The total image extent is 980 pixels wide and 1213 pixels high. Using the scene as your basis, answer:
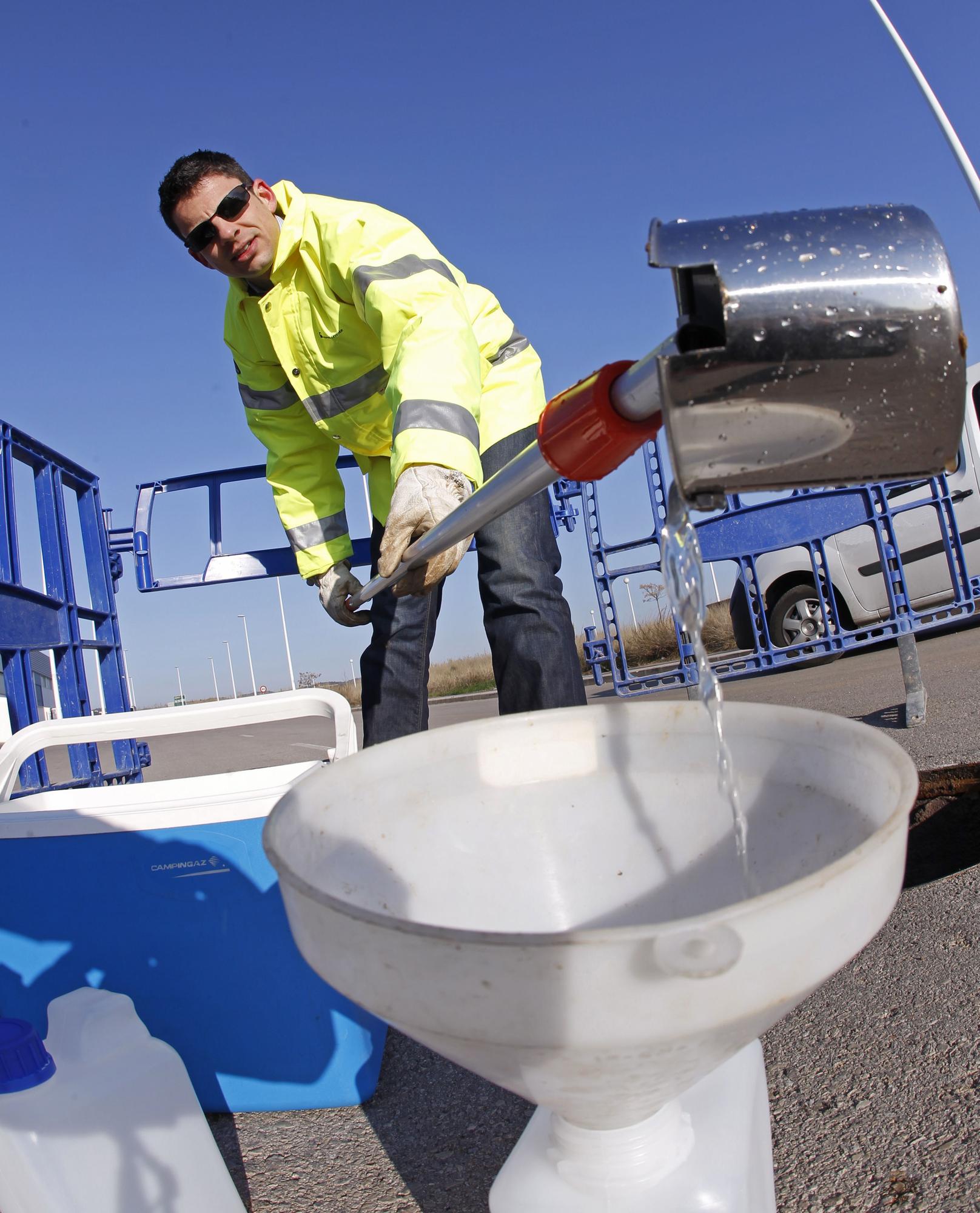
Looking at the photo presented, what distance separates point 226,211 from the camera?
221cm

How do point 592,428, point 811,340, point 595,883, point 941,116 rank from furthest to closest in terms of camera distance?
point 941,116 < point 595,883 < point 592,428 < point 811,340

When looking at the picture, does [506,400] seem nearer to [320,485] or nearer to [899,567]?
[320,485]

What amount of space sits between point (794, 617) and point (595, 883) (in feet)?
19.6

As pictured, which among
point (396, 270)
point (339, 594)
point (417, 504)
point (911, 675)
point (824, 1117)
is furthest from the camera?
point (911, 675)

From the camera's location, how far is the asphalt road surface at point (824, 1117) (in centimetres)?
105

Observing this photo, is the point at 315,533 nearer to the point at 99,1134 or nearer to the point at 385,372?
the point at 385,372

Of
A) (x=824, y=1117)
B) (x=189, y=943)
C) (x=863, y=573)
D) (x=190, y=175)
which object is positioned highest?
(x=190, y=175)

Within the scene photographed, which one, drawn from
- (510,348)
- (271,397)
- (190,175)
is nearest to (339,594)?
(271,397)

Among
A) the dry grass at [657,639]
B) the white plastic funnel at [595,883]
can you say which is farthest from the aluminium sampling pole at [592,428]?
the dry grass at [657,639]

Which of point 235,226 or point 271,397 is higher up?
point 235,226

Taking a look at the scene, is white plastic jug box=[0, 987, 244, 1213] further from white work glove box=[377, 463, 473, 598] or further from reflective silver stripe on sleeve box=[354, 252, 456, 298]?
reflective silver stripe on sleeve box=[354, 252, 456, 298]

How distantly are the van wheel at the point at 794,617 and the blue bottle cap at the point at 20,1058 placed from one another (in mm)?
5989

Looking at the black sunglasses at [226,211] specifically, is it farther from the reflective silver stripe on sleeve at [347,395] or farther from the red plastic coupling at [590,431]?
the red plastic coupling at [590,431]

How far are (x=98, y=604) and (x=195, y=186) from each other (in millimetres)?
2035
